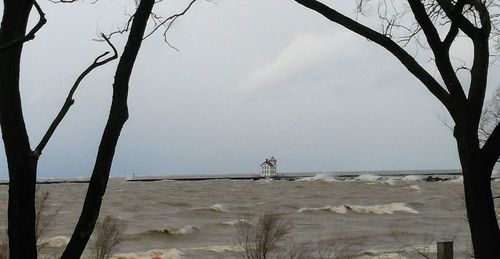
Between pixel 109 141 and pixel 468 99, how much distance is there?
9.47 ft

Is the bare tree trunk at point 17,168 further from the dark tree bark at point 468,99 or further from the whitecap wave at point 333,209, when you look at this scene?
the whitecap wave at point 333,209

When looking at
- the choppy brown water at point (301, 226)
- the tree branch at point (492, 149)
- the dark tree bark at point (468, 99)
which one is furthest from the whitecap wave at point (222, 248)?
the tree branch at point (492, 149)

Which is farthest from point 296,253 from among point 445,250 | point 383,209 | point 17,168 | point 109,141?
point 383,209

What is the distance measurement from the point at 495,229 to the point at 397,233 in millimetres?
18743

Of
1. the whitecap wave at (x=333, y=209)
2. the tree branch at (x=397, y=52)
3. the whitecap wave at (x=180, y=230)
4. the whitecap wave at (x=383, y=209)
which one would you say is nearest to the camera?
the tree branch at (x=397, y=52)

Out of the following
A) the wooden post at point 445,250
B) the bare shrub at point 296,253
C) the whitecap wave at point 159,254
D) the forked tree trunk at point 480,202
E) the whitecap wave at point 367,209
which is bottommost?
the whitecap wave at point 159,254

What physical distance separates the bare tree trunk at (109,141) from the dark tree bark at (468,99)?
171 centimetres

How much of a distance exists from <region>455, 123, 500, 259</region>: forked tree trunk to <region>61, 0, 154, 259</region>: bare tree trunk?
8.45 feet

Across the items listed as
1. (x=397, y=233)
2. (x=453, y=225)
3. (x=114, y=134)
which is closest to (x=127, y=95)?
(x=114, y=134)

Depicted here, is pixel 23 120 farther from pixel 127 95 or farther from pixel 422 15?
pixel 422 15

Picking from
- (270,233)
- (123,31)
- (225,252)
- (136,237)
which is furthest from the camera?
(136,237)

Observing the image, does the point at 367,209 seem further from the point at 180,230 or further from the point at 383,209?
the point at 180,230

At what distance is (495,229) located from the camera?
14.5 ft

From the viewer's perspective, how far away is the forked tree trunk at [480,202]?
439 cm
